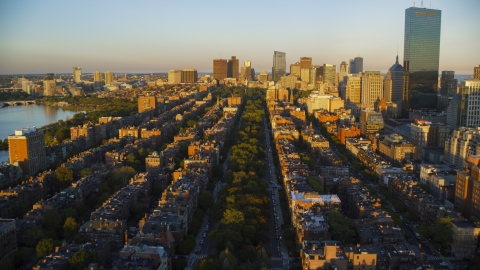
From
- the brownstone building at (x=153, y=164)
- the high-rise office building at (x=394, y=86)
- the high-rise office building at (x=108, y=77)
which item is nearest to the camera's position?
the brownstone building at (x=153, y=164)

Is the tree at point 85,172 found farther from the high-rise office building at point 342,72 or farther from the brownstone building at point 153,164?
the high-rise office building at point 342,72

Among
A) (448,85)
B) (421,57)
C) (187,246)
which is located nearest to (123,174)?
(187,246)

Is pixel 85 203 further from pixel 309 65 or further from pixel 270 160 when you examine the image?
pixel 309 65

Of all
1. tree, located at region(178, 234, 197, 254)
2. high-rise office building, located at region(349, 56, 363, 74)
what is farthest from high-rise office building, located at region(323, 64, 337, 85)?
tree, located at region(178, 234, 197, 254)

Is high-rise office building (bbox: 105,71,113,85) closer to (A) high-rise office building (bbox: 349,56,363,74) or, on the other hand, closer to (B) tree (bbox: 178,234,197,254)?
(A) high-rise office building (bbox: 349,56,363,74)

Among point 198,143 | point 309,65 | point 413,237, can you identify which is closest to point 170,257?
point 413,237

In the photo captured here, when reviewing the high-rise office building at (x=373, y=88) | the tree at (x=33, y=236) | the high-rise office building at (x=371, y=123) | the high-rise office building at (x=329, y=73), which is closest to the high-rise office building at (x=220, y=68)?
the high-rise office building at (x=329, y=73)
